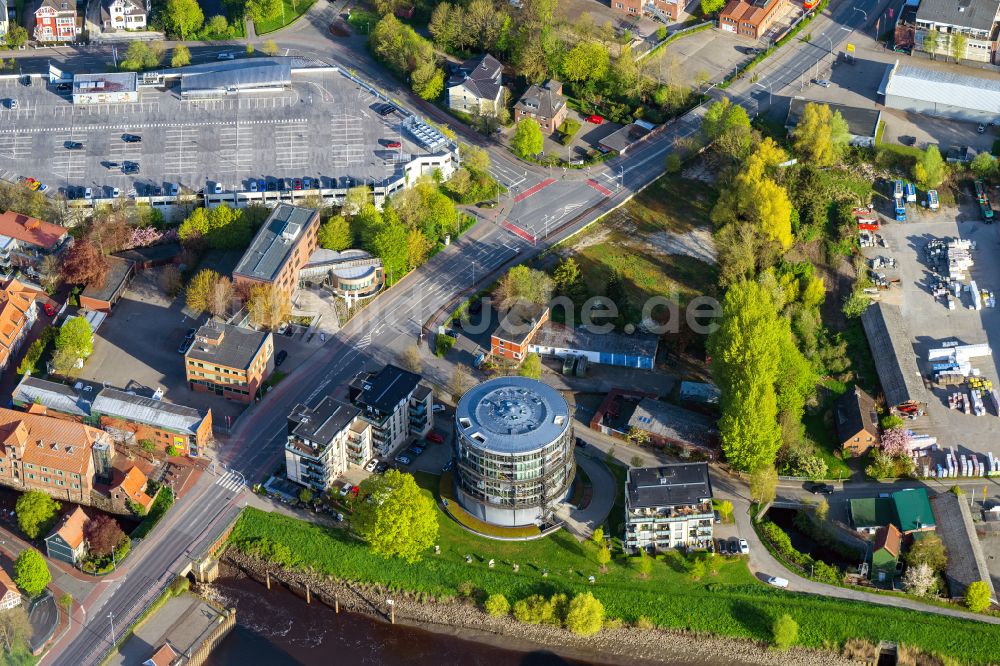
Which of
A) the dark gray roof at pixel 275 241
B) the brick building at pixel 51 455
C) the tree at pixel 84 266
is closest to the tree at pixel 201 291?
the dark gray roof at pixel 275 241

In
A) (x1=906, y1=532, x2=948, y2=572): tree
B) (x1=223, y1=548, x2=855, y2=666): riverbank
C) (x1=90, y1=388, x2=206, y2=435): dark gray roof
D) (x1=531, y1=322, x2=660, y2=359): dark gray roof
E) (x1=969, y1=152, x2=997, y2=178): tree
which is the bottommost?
(x1=223, y1=548, x2=855, y2=666): riverbank

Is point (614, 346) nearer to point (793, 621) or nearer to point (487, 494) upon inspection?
point (487, 494)

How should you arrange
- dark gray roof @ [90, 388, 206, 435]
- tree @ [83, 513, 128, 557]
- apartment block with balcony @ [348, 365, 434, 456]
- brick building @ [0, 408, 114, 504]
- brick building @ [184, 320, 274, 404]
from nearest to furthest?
tree @ [83, 513, 128, 557] < brick building @ [0, 408, 114, 504] < apartment block with balcony @ [348, 365, 434, 456] < dark gray roof @ [90, 388, 206, 435] < brick building @ [184, 320, 274, 404]

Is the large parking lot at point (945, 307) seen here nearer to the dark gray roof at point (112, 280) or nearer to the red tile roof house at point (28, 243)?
the dark gray roof at point (112, 280)

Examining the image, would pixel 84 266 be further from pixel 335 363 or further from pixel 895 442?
pixel 895 442

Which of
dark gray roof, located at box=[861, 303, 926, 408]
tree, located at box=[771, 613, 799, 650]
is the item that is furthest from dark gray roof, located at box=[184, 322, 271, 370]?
dark gray roof, located at box=[861, 303, 926, 408]

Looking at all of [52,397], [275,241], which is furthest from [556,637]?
[275,241]

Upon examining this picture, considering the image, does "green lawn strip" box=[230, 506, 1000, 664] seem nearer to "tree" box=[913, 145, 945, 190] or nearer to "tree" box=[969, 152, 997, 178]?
"tree" box=[913, 145, 945, 190]
